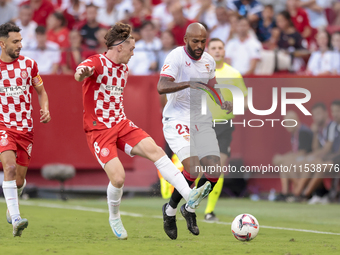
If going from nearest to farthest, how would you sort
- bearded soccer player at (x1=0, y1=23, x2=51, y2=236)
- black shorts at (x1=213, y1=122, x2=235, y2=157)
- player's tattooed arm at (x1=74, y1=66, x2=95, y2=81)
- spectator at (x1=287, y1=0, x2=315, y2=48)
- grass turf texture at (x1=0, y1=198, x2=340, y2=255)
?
grass turf texture at (x1=0, y1=198, x2=340, y2=255) < player's tattooed arm at (x1=74, y1=66, x2=95, y2=81) < bearded soccer player at (x1=0, y1=23, x2=51, y2=236) < black shorts at (x1=213, y1=122, x2=235, y2=157) < spectator at (x1=287, y1=0, x2=315, y2=48)

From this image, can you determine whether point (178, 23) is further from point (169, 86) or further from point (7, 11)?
point (169, 86)

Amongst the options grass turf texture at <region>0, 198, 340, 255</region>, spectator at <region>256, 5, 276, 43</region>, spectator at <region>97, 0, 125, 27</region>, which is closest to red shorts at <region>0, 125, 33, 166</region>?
grass turf texture at <region>0, 198, 340, 255</region>

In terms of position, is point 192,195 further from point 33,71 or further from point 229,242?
point 33,71

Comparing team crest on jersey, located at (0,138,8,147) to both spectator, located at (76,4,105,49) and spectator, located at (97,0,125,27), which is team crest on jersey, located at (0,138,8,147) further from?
spectator, located at (97,0,125,27)

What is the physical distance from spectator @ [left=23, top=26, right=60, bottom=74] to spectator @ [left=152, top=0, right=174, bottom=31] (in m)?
3.01

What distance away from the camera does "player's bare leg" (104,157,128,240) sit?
260 inches

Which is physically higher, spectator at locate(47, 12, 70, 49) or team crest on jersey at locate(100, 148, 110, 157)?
spectator at locate(47, 12, 70, 49)

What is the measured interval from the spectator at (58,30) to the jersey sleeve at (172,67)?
783 cm

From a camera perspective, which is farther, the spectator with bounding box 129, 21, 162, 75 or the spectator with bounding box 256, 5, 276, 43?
the spectator with bounding box 256, 5, 276, 43

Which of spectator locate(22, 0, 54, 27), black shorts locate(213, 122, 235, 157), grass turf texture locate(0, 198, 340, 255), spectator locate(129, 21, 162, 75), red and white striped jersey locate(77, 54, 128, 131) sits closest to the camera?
grass turf texture locate(0, 198, 340, 255)

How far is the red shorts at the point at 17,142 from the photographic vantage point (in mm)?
7000

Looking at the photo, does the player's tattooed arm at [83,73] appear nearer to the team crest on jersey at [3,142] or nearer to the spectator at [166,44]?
the team crest on jersey at [3,142]

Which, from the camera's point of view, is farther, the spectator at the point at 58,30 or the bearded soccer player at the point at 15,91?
the spectator at the point at 58,30

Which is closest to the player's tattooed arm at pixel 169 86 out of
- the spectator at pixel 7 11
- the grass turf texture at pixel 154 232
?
the grass turf texture at pixel 154 232
